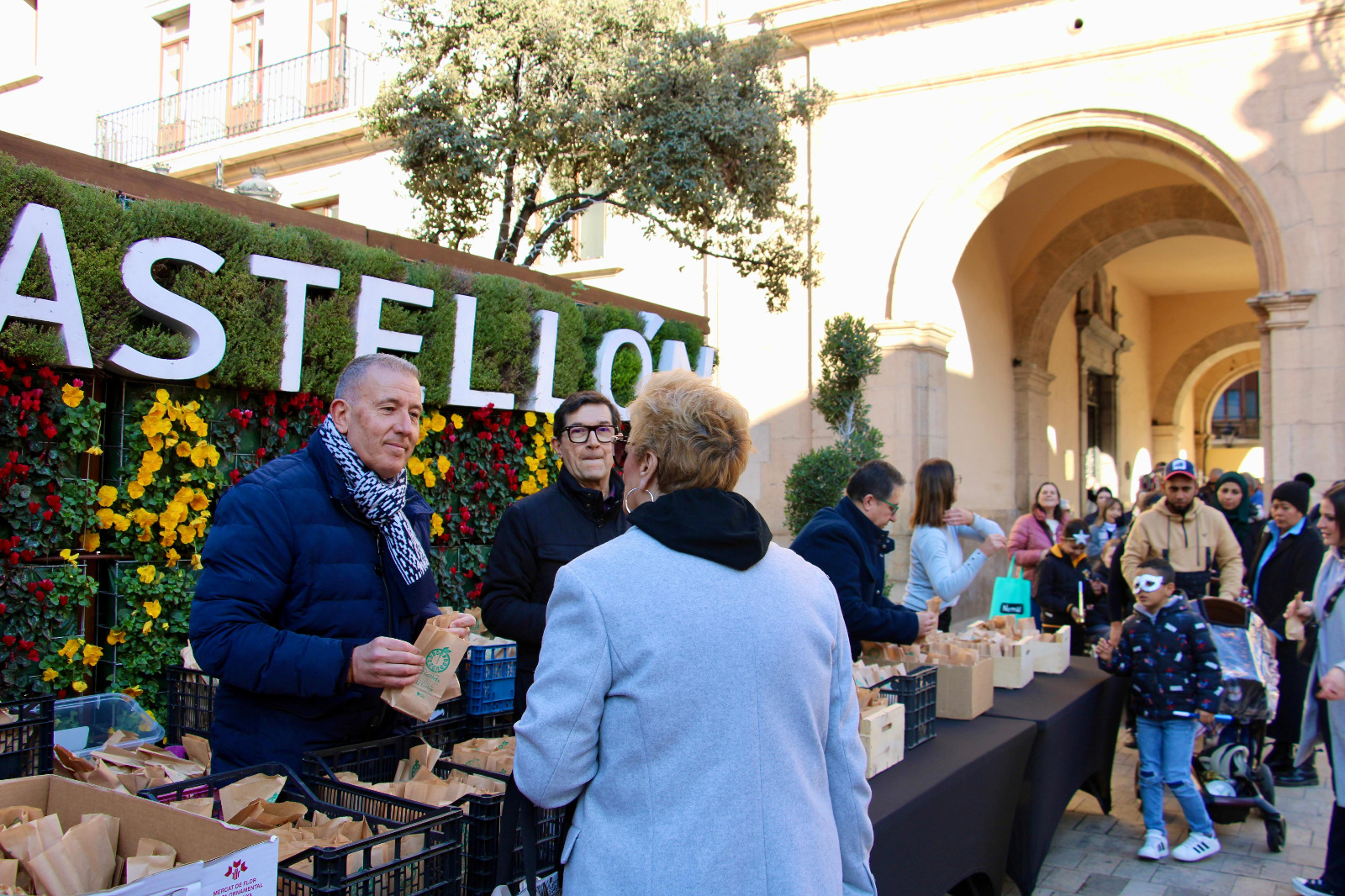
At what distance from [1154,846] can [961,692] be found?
1683mm

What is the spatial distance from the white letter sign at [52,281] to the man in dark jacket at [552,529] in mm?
2221

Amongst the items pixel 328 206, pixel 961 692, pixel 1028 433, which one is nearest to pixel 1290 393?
pixel 1028 433

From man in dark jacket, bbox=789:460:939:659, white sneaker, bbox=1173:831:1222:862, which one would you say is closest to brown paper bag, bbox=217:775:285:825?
man in dark jacket, bbox=789:460:939:659

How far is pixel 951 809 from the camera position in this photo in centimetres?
299

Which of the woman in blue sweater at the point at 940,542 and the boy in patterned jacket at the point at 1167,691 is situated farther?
the woman in blue sweater at the point at 940,542

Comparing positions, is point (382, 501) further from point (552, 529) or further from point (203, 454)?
point (203, 454)

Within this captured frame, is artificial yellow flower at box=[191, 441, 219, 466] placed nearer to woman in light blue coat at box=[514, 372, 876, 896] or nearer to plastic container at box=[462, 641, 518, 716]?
plastic container at box=[462, 641, 518, 716]

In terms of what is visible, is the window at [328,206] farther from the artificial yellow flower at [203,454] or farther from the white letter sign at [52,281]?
the white letter sign at [52,281]

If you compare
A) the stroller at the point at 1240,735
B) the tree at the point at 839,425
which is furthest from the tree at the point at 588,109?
the stroller at the point at 1240,735

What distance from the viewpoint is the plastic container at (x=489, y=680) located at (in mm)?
3135

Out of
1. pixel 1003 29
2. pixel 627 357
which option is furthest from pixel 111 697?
pixel 1003 29

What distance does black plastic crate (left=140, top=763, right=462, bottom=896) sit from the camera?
5.31 ft

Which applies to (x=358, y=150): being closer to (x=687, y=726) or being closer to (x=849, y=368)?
(x=849, y=368)

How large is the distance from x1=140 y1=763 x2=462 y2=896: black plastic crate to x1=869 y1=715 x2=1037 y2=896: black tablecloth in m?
1.07
